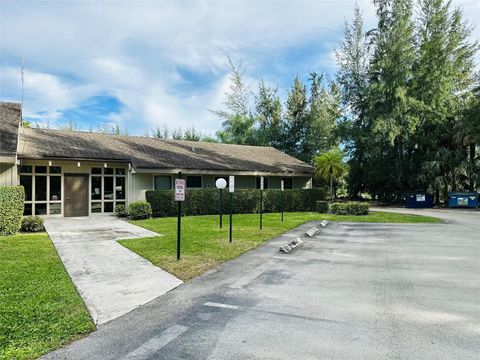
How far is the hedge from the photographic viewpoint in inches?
662

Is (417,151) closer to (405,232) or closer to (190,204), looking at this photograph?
(405,232)

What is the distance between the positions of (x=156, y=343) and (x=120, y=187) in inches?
591

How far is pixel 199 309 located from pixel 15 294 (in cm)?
285

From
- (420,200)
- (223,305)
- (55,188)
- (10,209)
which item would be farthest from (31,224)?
(420,200)

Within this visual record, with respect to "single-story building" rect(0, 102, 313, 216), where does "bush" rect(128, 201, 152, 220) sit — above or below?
below

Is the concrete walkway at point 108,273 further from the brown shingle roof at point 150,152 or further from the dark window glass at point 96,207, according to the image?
the brown shingle roof at point 150,152

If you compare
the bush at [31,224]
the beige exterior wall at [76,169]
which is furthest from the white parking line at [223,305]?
the beige exterior wall at [76,169]

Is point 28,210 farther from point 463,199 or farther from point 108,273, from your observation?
point 463,199

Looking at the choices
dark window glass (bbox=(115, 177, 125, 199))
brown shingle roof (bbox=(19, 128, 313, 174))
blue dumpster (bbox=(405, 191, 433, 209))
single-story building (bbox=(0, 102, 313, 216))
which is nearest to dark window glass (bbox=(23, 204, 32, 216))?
single-story building (bbox=(0, 102, 313, 216))

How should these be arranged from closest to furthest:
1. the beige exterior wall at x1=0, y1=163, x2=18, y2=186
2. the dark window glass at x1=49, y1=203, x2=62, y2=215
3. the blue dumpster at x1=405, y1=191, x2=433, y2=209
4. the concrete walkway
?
the concrete walkway < the beige exterior wall at x1=0, y1=163, x2=18, y2=186 < the dark window glass at x1=49, y1=203, x2=62, y2=215 < the blue dumpster at x1=405, y1=191, x2=433, y2=209

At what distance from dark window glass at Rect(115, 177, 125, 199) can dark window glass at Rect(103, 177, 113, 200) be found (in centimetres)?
26

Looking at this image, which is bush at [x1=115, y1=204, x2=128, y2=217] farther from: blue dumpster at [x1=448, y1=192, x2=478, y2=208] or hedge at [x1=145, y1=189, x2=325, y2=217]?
blue dumpster at [x1=448, y1=192, x2=478, y2=208]

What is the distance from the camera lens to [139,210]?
609 inches

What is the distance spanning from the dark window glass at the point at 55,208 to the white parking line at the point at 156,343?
14053 mm
